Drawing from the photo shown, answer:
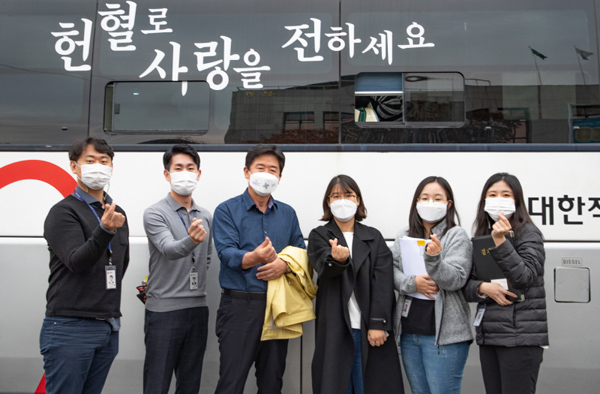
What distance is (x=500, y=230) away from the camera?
2586mm

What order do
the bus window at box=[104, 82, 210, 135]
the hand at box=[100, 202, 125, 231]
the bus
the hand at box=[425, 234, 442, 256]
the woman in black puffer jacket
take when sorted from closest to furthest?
1. the hand at box=[100, 202, 125, 231]
2. the woman in black puffer jacket
3. the hand at box=[425, 234, 442, 256]
4. the bus
5. the bus window at box=[104, 82, 210, 135]

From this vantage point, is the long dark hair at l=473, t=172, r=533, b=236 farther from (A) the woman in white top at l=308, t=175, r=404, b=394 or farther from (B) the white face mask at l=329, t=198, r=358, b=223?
(B) the white face mask at l=329, t=198, r=358, b=223

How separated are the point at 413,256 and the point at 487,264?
419 mm

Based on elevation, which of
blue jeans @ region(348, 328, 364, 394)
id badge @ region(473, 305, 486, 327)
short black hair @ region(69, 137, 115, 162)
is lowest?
blue jeans @ region(348, 328, 364, 394)

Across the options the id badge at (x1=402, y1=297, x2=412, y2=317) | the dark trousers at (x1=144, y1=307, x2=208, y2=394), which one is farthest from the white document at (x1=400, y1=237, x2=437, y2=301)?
the dark trousers at (x1=144, y1=307, x2=208, y2=394)

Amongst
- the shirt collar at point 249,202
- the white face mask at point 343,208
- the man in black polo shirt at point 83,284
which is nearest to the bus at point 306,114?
the shirt collar at point 249,202

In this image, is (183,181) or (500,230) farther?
(183,181)

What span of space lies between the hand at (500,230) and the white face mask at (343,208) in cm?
80

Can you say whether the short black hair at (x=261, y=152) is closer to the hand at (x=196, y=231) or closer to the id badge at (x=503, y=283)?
the hand at (x=196, y=231)

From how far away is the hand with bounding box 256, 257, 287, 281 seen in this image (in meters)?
2.91

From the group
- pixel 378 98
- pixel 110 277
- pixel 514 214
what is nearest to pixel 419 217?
pixel 514 214

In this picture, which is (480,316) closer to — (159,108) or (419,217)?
(419,217)

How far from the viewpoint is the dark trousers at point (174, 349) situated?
2.99 meters

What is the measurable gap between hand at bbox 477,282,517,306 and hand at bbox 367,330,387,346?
61 centimetres
